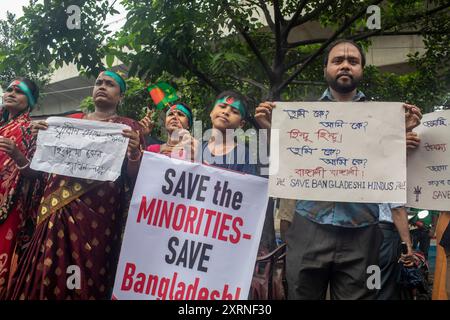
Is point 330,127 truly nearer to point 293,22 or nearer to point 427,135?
point 427,135

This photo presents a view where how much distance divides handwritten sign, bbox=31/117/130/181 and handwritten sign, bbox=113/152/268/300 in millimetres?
256

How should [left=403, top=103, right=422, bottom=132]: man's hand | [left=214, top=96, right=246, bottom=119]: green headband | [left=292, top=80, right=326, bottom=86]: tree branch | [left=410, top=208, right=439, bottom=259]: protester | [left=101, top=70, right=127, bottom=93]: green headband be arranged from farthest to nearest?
[left=410, top=208, right=439, bottom=259]: protester < [left=292, top=80, right=326, bottom=86]: tree branch < [left=101, top=70, right=127, bottom=93]: green headband < [left=214, top=96, right=246, bottom=119]: green headband < [left=403, top=103, right=422, bottom=132]: man's hand

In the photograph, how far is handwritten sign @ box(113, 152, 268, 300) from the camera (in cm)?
241

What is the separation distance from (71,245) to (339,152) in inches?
63.1

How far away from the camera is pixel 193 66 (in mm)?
4148

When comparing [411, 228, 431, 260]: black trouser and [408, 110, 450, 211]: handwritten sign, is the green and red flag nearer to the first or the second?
[408, 110, 450, 211]: handwritten sign

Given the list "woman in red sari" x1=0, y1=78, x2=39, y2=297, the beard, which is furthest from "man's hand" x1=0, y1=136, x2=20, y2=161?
the beard

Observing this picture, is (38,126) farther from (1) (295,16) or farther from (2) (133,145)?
(1) (295,16)

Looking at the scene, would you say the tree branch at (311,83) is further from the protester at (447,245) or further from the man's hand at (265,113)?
the man's hand at (265,113)

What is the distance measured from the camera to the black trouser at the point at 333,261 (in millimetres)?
2137

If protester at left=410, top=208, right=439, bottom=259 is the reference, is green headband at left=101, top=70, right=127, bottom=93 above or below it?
above

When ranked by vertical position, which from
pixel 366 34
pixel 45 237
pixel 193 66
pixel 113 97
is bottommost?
pixel 45 237
